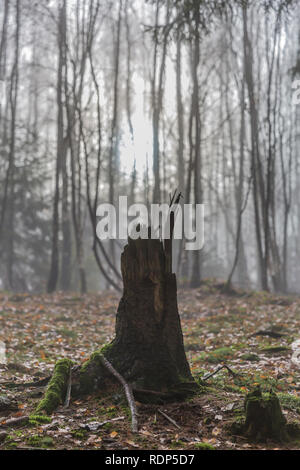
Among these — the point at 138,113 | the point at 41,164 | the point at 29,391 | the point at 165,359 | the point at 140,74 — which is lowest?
the point at 29,391

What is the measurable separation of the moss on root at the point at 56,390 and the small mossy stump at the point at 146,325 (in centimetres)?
20

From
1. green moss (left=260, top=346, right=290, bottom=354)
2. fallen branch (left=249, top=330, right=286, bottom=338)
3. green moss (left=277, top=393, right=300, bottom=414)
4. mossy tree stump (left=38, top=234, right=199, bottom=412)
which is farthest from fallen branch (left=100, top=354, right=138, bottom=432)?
fallen branch (left=249, top=330, right=286, bottom=338)

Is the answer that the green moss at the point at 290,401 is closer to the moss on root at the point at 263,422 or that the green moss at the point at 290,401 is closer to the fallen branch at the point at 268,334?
the moss on root at the point at 263,422

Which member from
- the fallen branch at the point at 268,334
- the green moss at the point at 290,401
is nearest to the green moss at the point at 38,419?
the green moss at the point at 290,401

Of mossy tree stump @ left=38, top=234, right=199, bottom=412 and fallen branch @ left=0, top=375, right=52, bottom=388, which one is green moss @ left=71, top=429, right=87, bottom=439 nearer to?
mossy tree stump @ left=38, top=234, right=199, bottom=412

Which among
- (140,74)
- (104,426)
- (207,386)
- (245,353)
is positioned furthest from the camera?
(140,74)

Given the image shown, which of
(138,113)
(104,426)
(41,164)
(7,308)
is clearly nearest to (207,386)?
(104,426)

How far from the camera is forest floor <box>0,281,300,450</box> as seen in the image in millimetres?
3922

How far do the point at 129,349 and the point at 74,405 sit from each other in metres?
0.81

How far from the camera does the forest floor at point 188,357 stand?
3922mm

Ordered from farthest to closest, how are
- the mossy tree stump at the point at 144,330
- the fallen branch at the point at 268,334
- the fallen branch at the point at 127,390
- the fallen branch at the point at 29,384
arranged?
the fallen branch at the point at 268,334, the fallen branch at the point at 29,384, the mossy tree stump at the point at 144,330, the fallen branch at the point at 127,390

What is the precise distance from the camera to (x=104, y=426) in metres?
4.16

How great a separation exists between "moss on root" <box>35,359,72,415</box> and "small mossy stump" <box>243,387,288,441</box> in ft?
6.43
